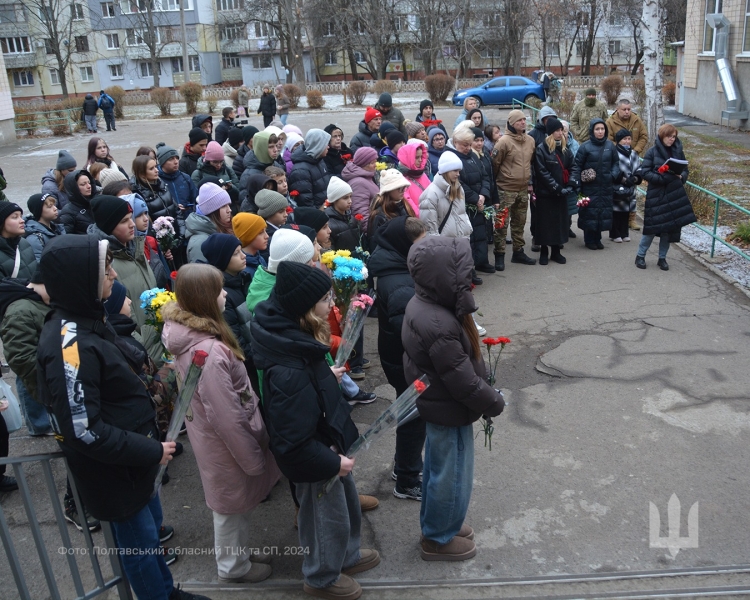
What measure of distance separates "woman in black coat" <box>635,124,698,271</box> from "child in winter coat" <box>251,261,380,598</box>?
6.09m

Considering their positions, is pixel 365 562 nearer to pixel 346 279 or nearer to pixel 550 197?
pixel 346 279

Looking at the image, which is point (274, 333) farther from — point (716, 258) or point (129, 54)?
point (129, 54)

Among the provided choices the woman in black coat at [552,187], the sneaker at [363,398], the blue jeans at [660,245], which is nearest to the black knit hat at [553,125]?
the woman in black coat at [552,187]

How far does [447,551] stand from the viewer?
3723 millimetres

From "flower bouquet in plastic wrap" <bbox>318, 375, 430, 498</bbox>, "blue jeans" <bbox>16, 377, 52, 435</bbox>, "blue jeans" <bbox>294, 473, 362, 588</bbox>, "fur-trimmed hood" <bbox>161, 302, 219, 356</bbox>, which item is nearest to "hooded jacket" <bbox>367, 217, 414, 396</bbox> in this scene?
"flower bouquet in plastic wrap" <bbox>318, 375, 430, 498</bbox>

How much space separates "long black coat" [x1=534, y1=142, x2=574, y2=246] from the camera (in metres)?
8.41

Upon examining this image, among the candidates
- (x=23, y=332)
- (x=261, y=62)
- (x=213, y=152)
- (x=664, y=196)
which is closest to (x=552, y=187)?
(x=664, y=196)

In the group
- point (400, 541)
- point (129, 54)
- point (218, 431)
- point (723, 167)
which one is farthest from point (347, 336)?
point (129, 54)

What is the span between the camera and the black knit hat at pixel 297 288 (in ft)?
10.1

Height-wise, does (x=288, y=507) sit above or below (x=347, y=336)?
below

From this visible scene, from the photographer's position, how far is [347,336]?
12.6 feet

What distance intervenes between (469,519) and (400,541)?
0.47 m

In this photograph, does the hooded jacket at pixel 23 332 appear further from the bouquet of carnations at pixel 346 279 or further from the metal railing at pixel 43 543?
the bouquet of carnations at pixel 346 279

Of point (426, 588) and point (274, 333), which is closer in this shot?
point (274, 333)
